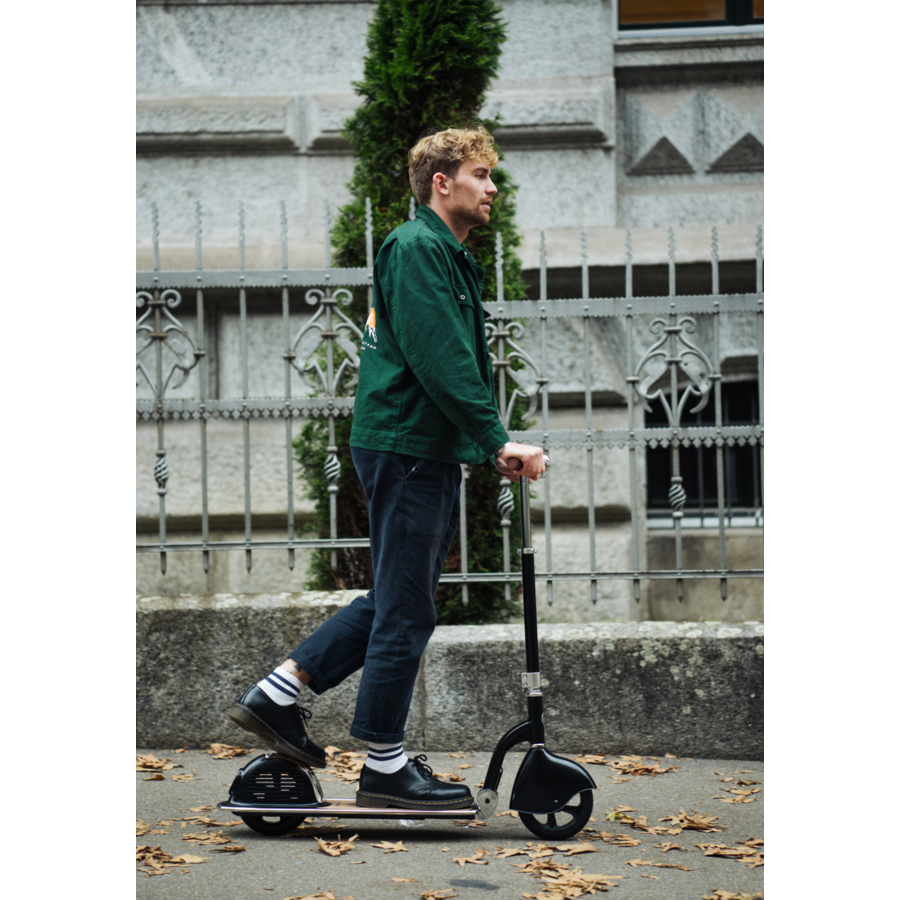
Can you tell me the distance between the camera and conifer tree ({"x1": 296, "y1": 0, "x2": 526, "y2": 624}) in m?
4.18

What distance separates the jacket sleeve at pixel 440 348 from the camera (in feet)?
8.57

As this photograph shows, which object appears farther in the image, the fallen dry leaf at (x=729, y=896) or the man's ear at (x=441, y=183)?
the man's ear at (x=441, y=183)

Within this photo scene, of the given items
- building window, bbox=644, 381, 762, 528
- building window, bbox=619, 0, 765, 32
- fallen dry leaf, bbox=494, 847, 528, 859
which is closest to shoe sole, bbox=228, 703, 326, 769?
fallen dry leaf, bbox=494, 847, 528, 859

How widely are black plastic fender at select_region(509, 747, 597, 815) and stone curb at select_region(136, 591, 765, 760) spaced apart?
1.09 metres

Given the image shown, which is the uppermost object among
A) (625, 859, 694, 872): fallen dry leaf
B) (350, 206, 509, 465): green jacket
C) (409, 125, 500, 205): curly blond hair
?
(409, 125, 500, 205): curly blond hair

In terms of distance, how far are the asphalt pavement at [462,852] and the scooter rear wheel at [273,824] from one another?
25mm

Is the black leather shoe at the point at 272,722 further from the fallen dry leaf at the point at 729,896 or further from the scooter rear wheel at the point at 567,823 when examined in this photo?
the fallen dry leaf at the point at 729,896

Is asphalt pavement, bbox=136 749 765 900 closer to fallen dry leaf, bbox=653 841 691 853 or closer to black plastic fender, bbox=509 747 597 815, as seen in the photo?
fallen dry leaf, bbox=653 841 691 853

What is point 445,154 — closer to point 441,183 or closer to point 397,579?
point 441,183

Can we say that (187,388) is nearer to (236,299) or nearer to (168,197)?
(236,299)

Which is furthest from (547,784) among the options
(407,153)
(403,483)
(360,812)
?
(407,153)

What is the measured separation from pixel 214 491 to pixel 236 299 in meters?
1.25

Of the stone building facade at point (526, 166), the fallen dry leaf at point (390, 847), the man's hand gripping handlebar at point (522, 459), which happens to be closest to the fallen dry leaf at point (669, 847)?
the fallen dry leaf at point (390, 847)

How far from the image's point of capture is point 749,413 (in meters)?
6.59
